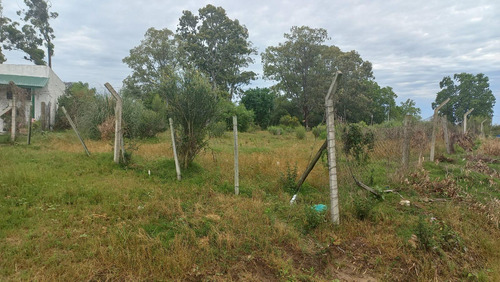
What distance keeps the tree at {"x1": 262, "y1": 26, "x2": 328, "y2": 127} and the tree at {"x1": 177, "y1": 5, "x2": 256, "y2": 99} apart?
13.7 ft

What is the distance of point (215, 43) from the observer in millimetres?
32594

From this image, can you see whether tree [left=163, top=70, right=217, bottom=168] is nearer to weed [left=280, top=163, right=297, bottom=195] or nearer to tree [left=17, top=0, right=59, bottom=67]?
weed [left=280, top=163, right=297, bottom=195]

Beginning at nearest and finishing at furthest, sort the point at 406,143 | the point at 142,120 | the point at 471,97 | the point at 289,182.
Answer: the point at 289,182 → the point at 406,143 → the point at 142,120 → the point at 471,97

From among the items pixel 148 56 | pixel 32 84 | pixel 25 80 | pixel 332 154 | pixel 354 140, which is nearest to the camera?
pixel 332 154

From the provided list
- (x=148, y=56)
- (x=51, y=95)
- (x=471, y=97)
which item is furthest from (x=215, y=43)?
(x=471, y=97)

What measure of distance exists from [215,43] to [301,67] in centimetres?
1099

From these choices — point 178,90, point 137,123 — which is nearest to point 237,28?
point 137,123

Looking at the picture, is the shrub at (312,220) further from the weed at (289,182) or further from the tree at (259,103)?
the tree at (259,103)

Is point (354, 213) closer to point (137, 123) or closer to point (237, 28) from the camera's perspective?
point (137, 123)

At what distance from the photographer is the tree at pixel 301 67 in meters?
32.6

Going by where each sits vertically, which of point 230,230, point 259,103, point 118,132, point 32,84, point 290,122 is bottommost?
point 230,230

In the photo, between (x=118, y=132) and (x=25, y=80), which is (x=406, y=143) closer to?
(x=118, y=132)

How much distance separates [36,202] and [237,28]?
32.1 meters

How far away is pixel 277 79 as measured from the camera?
115ft
